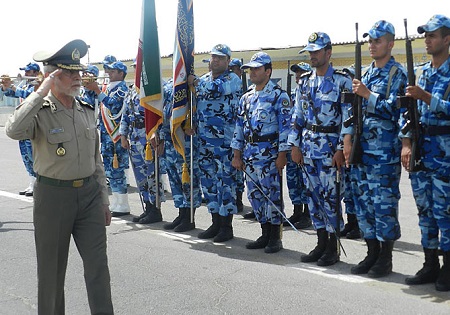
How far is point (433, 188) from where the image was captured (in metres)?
5.53

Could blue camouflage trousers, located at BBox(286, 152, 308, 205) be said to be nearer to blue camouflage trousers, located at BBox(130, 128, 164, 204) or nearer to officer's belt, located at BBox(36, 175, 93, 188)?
blue camouflage trousers, located at BBox(130, 128, 164, 204)

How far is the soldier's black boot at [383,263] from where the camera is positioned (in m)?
5.96

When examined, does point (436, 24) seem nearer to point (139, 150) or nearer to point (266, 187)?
point (266, 187)

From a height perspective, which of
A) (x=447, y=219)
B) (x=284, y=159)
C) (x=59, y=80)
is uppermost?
(x=59, y=80)

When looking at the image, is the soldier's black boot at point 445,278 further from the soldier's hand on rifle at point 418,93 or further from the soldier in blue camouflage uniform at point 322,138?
the soldier's hand on rifle at point 418,93

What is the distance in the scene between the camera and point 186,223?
27.7 feet

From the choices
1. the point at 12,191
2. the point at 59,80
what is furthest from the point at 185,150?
the point at 12,191

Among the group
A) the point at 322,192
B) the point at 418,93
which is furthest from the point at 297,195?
the point at 418,93

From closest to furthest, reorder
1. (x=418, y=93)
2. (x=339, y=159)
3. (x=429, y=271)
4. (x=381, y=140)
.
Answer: (x=418, y=93) → (x=429, y=271) → (x=381, y=140) → (x=339, y=159)

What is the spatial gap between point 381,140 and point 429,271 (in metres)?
1.24

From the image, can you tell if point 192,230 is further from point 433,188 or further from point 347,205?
point 433,188

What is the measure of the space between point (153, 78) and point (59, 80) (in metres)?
4.12

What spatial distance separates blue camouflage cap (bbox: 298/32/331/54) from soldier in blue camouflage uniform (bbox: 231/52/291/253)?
722 mm

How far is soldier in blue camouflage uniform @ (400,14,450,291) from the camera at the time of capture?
5395 millimetres
